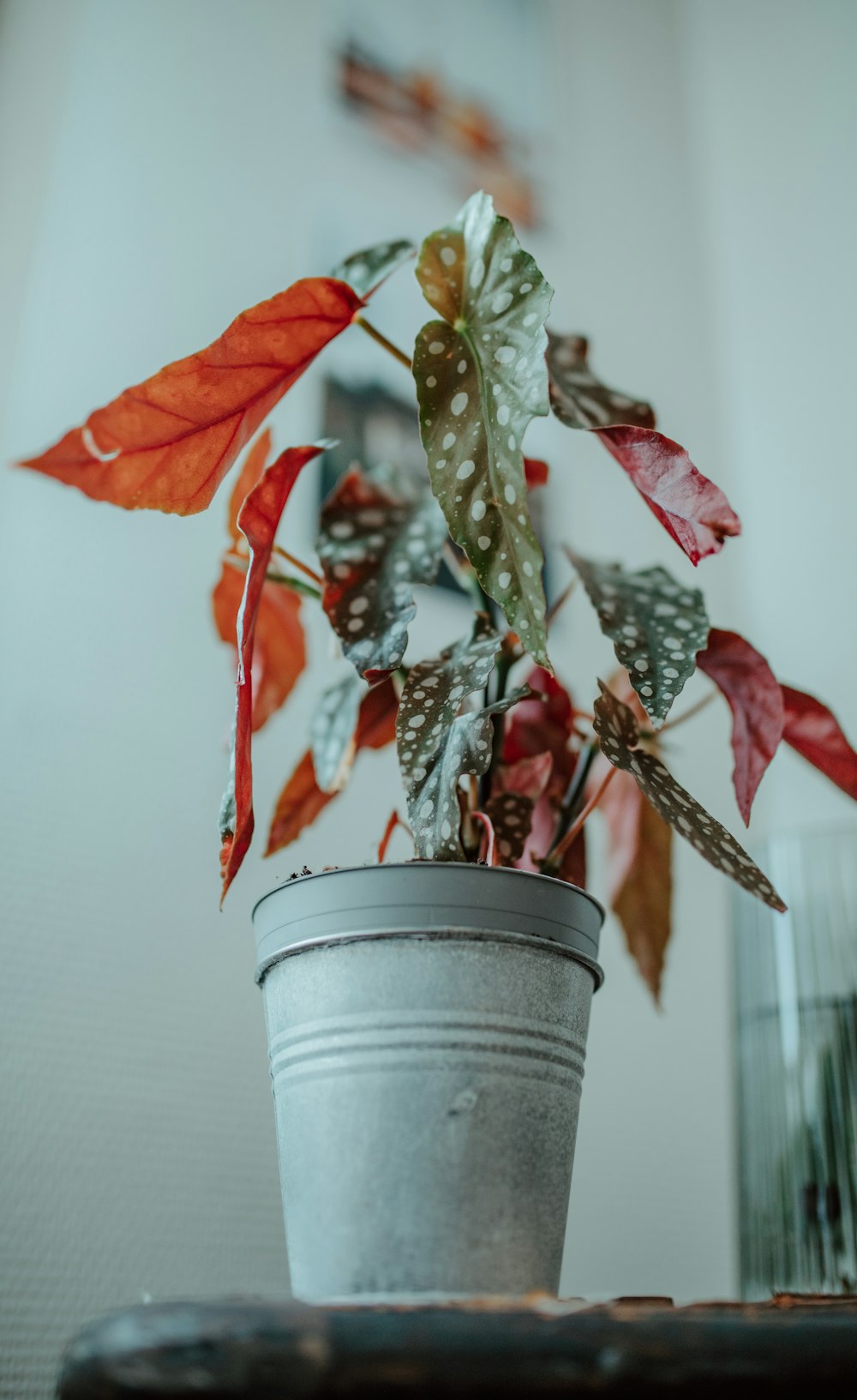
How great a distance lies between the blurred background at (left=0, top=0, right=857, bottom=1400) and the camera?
3.34 ft

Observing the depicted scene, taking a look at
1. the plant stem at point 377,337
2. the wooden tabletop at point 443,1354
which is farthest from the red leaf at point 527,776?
the wooden tabletop at point 443,1354

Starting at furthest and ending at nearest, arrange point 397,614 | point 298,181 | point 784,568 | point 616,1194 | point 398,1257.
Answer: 1. point 784,568
2. point 298,181
3. point 616,1194
4. point 397,614
5. point 398,1257

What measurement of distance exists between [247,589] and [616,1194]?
0.93 meters

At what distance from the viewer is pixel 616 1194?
1.29 m

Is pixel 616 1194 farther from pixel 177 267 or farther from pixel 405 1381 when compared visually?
pixel 177 267

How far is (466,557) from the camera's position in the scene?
806mm

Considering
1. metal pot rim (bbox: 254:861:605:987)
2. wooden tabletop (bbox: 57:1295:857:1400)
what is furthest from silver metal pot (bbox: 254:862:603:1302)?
wooden tabletop (bbox: 57:1295:857:1400)

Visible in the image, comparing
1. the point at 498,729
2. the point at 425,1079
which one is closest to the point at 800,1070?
the point at 498,729

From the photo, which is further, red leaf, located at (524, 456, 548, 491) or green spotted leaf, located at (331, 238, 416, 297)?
red leaf, located at (524, 456, 548, 491)

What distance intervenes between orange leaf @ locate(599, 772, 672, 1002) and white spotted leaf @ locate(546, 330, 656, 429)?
314mm

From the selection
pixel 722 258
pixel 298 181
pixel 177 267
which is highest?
pixel 722 258

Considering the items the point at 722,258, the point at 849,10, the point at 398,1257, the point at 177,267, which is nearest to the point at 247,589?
the point at 398,1257

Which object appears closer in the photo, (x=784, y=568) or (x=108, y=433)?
(x=108, y=433)

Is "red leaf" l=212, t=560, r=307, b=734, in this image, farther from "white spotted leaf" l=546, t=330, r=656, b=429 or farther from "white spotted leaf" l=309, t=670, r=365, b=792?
"white spotted leaf" l=546, t=330, r=656, b=429
